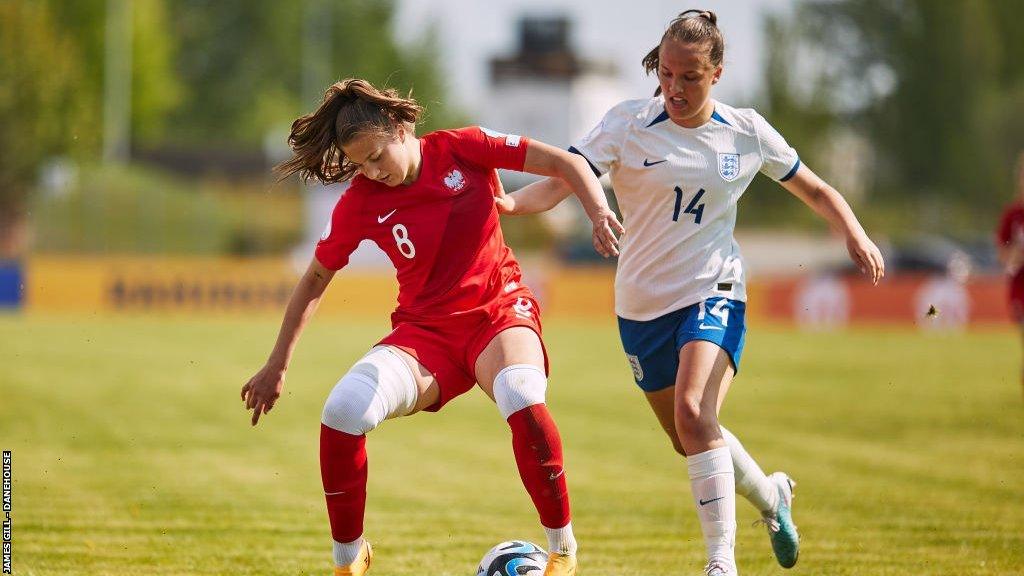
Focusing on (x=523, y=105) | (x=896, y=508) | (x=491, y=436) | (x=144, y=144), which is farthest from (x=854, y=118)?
(x=896, y=508)

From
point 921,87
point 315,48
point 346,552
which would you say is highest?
point 346,552

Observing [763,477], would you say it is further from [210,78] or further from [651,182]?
[210,78]

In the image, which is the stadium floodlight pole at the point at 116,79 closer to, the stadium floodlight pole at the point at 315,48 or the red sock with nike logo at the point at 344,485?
the stadium floodlight pole at the point at 315,48

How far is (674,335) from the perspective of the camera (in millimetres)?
5930

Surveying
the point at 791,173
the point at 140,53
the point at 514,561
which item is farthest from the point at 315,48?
the point at 514,561

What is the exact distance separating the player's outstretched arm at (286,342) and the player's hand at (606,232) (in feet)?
3.68

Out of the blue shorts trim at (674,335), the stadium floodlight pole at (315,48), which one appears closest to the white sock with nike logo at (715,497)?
the blue shorts trim at (674,335)

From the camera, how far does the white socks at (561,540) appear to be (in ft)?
18.0

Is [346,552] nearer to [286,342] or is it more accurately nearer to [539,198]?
[286,342]

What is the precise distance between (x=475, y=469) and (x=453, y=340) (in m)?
5.59

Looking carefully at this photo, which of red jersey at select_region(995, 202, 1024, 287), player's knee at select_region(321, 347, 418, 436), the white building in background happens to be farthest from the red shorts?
the white building in background

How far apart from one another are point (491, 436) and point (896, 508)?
5.41 meters

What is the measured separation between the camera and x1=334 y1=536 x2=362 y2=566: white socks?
18.4 ft

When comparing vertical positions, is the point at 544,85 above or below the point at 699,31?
below
